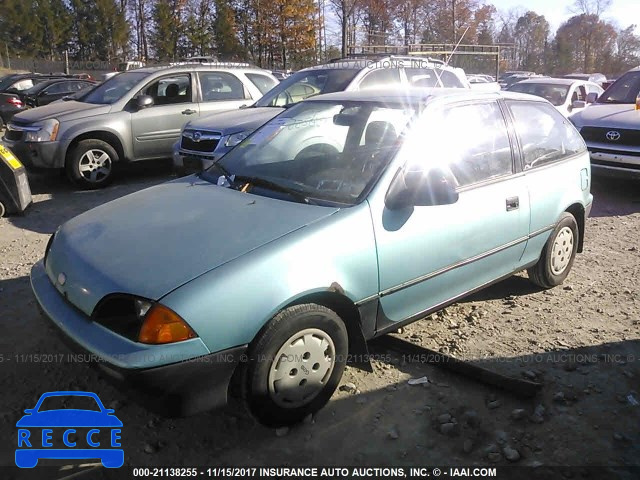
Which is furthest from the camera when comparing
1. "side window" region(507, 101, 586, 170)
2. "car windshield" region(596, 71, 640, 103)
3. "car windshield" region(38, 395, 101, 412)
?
"car windshield" region(596, 71, 640, 103)

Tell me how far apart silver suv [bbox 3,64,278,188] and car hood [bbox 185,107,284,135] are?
113 cm

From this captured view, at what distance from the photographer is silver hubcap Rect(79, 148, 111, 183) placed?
25.8 feet

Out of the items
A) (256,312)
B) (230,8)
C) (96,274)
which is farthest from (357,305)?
(230,8)

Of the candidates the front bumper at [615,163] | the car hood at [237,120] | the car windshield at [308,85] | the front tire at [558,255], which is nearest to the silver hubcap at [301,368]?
the front tire at [558,255]

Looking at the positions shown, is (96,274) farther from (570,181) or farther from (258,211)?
(570,181)

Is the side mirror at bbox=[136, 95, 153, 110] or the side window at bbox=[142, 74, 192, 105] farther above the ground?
the side window at bbox=[142, 74, 192, 105]

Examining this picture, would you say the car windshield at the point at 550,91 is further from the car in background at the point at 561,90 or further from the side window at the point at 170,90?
the side window at the point at 170,90

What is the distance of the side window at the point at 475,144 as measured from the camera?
141 inches

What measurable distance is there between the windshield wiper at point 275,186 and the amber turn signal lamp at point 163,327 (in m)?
1.10

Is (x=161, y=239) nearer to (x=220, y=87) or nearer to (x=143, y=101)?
(x=143, y=101)

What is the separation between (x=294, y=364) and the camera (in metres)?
2.79

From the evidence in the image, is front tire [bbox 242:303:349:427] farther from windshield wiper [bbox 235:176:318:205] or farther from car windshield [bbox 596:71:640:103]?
car windshield [bbox 596:71:640:103]

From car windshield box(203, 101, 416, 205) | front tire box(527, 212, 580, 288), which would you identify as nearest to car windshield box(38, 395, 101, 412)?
car windshield box(203, 101, 416, 205)

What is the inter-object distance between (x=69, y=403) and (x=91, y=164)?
5548 mm
